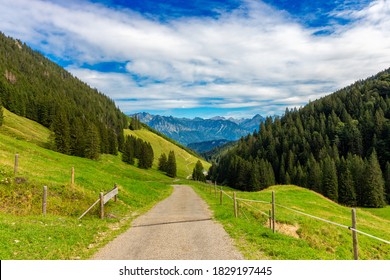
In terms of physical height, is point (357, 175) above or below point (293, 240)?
below

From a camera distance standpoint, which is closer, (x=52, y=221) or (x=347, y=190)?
(x=52, y=221)

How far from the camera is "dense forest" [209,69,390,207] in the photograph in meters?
110

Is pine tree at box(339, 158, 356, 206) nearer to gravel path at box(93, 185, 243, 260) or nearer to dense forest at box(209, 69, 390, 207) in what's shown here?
dense forest at box(209, 69, 390, 207)

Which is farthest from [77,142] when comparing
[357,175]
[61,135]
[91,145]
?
[357,175]

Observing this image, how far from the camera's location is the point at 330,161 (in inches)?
4943

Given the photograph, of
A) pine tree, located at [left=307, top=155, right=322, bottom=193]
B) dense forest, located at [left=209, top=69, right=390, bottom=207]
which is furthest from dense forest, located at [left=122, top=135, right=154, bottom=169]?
pine tree, located at [left=307, top=155, right=322, bottom=193]

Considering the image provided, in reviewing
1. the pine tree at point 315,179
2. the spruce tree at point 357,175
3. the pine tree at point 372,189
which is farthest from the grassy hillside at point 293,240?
the pine tree at point 315,179

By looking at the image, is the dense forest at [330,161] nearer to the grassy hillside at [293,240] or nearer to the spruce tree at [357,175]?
the spruce tree at [357,175]

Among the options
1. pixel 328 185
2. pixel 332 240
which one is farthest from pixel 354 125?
pixel 332 240

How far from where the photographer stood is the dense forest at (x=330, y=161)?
360 ft

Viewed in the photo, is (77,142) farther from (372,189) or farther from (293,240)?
(372,189)

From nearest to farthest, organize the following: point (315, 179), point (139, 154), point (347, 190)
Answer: point (347, 190) < point (315, 179) < point (139, 154)

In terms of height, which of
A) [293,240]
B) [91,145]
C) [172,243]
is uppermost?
[91,145]

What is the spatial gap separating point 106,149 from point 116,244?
12254cm
